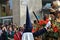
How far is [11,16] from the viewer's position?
22.2m

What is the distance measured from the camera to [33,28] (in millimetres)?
8266

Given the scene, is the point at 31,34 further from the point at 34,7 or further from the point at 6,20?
the point at 6,20

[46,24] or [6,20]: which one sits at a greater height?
[46,24]

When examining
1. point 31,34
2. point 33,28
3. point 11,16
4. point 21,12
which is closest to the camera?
point 31,34

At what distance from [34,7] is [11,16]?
2758 mm

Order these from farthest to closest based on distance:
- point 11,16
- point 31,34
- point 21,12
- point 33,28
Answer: point 11,16, point 21,12, point 33,28, point 31,34

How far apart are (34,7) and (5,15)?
3.96 m

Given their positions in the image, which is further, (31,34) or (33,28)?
(33,28)

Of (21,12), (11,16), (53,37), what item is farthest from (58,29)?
(11,16)

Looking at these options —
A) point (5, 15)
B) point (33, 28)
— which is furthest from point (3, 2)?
point (33, 28)

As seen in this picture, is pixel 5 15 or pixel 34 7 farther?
pixel 5 15

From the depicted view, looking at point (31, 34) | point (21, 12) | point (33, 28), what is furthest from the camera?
point (21, 12)

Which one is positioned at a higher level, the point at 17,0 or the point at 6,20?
the point at 17,0

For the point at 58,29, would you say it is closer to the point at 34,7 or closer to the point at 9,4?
the point at 34,7
